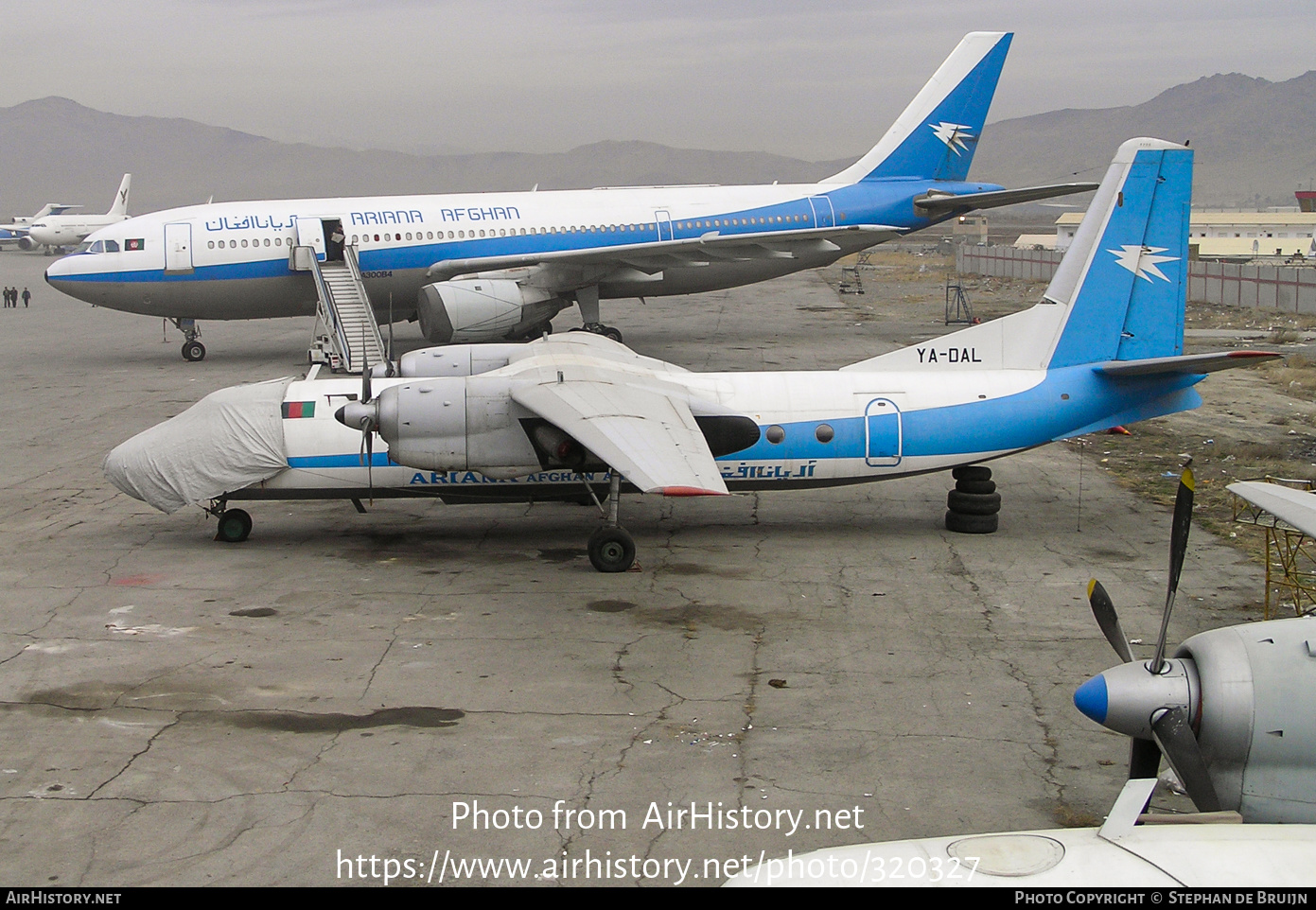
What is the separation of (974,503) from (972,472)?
0.54 metres

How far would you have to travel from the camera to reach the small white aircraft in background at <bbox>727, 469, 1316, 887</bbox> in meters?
5.04

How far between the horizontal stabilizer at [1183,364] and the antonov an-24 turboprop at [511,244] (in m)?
15.4

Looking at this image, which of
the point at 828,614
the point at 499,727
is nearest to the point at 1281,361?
the point at 828,614

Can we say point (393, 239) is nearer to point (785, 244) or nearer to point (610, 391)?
point (785, 244)

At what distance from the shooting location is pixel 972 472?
1789 centimetres

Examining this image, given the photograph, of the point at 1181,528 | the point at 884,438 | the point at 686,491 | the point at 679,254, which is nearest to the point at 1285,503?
the point at 1181,528

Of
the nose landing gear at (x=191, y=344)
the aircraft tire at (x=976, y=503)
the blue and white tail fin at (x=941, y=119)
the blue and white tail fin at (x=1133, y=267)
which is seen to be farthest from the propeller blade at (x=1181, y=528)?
the nose landing gear at (x=191, y=344)

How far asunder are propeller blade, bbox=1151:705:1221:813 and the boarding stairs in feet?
77.5

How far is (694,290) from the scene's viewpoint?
35.9 metres

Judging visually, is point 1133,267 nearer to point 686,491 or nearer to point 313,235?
point 686,491

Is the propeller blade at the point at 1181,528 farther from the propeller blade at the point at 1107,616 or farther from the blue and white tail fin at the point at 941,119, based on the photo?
the blue and white tail fin at the point at 941,119

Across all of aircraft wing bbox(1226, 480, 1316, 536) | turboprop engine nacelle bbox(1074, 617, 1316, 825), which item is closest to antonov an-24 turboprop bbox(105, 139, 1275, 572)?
aircraft wing bbox(1226, 480, 1316, 536)

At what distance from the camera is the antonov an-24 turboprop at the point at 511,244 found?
104 feet

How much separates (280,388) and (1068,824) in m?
13.2
